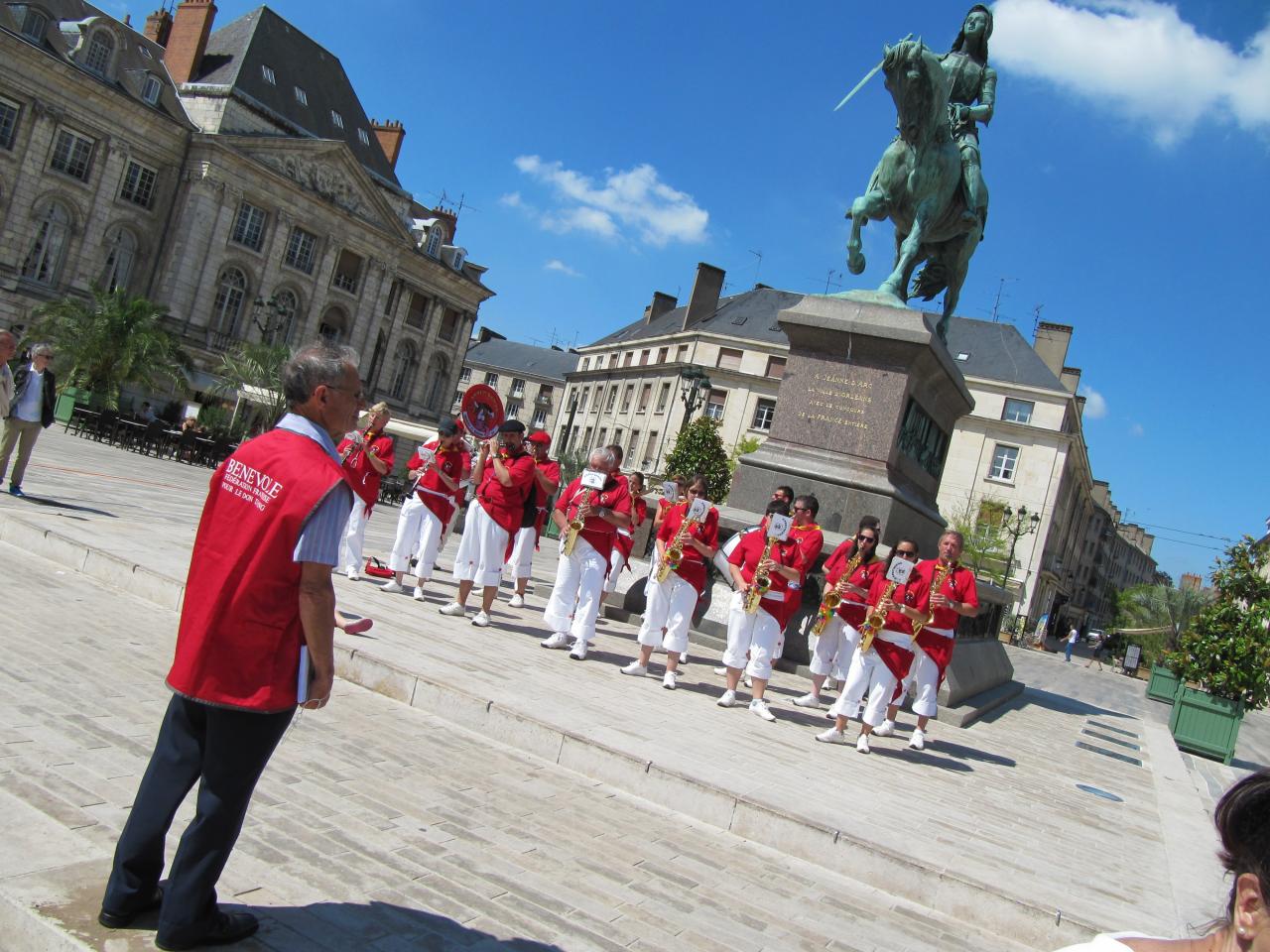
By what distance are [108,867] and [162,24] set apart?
60724 mm

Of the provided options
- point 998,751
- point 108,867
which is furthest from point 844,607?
point 108,867

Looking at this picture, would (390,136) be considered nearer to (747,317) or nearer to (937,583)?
(747,317)

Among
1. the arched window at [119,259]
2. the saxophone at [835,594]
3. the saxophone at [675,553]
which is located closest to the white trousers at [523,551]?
the saxophone at [675,553]

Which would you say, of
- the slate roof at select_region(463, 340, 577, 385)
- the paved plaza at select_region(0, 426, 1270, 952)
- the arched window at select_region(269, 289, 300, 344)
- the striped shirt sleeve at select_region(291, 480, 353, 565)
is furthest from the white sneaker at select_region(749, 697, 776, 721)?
the slate roof at select_region(463, 340, 577, 385)

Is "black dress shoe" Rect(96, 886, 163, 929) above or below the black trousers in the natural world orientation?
below

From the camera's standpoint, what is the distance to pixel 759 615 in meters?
8.16

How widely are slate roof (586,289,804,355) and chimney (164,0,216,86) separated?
1290 inches

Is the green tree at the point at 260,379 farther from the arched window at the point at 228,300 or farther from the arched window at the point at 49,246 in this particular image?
the arched window at the point at 228,300

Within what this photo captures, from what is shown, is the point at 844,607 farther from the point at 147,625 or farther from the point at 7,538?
the point at 7,538

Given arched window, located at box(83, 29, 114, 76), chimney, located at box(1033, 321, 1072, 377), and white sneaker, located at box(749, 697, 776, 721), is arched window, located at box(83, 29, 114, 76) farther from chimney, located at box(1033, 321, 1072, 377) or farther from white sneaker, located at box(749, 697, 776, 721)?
chimney, located at box(1033, 321, 1072, 377)

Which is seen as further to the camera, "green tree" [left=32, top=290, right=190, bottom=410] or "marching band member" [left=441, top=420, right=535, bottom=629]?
"green tree" [left=32, top=290, right=190, bottom=410]

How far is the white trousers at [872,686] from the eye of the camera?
7723mm

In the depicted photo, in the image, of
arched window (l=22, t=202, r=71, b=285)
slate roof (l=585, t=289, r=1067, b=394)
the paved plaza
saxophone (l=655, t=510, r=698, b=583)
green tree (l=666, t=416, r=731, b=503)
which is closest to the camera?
the paved plaza

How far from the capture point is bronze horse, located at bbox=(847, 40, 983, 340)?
38.1 feet
